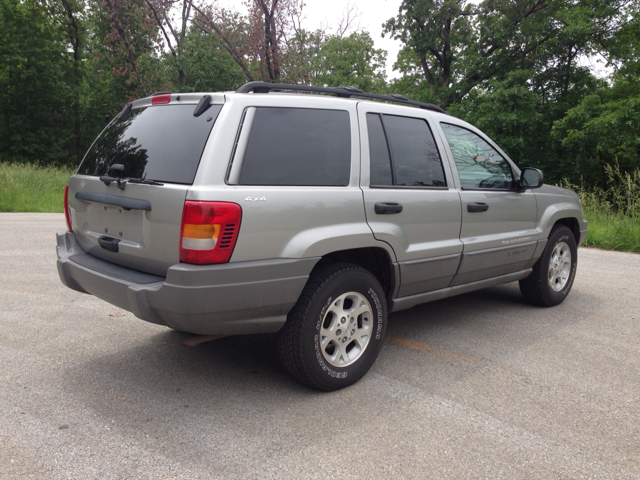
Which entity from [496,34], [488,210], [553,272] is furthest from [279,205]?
[496,34]

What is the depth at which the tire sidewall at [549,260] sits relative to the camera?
5301mm

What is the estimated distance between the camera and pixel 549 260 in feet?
17.6

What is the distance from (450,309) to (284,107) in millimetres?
2997

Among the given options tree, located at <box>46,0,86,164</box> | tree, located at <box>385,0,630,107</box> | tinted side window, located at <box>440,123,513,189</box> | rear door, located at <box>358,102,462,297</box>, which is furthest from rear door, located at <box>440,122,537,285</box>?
tree, located at <box>46,0,86,164</box>

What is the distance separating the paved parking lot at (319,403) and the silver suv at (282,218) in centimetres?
40

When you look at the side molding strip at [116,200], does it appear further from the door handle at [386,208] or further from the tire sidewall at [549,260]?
the tire sidewall at [549,260]

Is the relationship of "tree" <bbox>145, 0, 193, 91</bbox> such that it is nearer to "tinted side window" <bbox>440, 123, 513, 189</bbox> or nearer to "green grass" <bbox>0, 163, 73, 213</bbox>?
"green grass" <bbox>0, 163, 73, 213</bbox>

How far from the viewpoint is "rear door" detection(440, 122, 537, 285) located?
171 inches

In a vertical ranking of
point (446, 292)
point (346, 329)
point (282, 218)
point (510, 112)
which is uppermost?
point (510, 112)

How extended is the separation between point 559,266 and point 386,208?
2.91 meters

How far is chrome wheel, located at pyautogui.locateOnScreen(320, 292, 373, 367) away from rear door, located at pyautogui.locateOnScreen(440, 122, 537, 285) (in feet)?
3.75

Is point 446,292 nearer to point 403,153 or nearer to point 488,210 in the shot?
point 488,210

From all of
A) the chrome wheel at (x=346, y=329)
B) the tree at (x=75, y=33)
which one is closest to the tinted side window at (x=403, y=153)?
the chrome wheel at (x=346, y=329)

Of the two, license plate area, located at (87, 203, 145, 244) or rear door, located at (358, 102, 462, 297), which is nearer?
license plate area, located at (87, 203, 145, 244)
